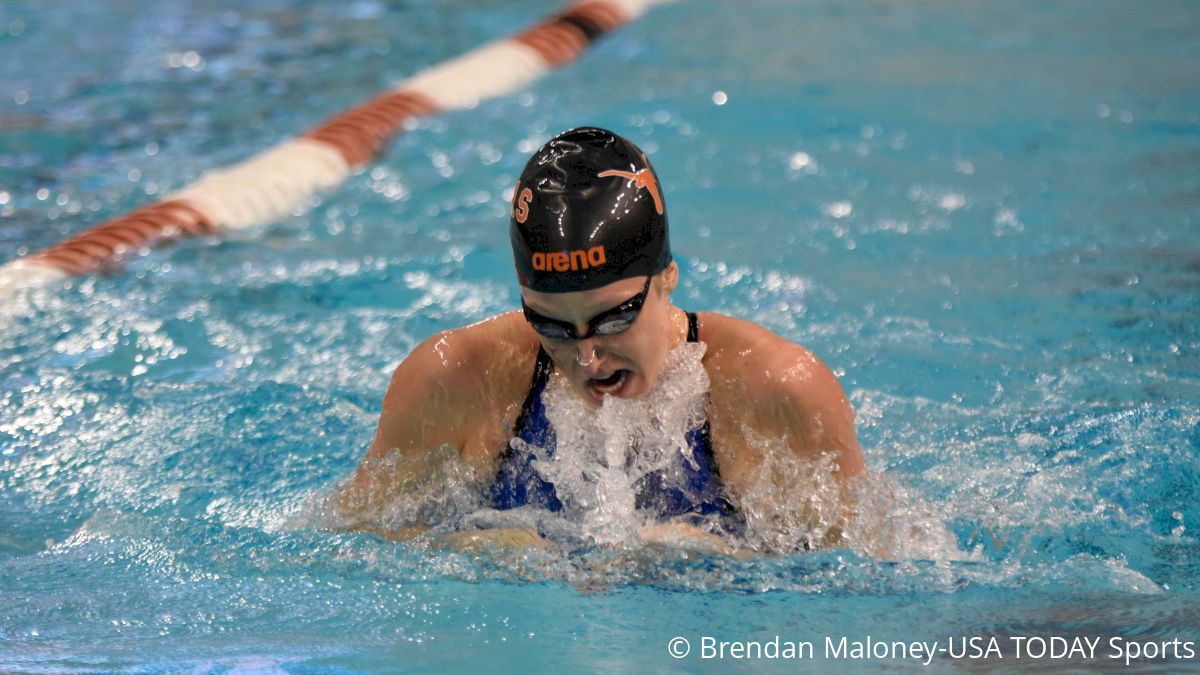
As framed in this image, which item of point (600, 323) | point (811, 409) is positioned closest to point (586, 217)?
point (600, 323)

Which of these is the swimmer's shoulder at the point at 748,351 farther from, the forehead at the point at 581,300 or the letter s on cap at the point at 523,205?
the letter s on cap at the point at 523,205

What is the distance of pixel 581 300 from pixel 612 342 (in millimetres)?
104

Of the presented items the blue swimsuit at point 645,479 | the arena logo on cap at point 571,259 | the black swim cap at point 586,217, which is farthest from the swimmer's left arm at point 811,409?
the arena logo on cap at point 571,259

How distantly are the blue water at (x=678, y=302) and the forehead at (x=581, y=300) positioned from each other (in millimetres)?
572

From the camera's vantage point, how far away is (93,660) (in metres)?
2.38

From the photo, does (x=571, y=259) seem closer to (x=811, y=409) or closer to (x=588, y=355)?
(x=588, y=355)

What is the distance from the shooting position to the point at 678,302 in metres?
4.40

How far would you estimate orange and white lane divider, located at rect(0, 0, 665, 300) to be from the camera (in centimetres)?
461

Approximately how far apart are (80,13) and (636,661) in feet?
23.9

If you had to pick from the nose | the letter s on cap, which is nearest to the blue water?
the nose

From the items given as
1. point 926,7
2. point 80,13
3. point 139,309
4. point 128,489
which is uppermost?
point 80,13

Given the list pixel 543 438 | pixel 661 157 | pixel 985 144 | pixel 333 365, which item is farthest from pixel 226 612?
pixel 985 144

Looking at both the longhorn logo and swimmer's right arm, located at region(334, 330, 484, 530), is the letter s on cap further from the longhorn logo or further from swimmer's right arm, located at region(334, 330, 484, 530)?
swimmer's right arm, located at region(334, 330, 484, 530)

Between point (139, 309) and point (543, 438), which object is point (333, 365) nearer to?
point (139, 309)
